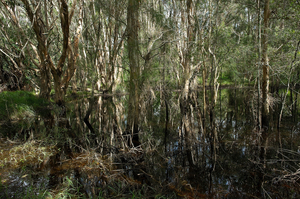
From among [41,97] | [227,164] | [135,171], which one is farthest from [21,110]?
[227,164]

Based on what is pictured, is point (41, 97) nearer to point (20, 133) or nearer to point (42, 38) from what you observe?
point (42, 38)

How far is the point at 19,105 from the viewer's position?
32.4 feet

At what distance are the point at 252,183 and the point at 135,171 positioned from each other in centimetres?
235

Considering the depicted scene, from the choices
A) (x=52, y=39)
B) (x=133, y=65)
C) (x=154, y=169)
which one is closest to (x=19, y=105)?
(x=52, y=39)

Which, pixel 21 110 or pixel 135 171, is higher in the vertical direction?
pixel 21 110

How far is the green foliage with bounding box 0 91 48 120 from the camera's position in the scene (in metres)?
8.91

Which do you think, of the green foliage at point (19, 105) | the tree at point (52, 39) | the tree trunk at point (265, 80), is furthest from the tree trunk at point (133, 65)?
the green foliage at point (19, 105)

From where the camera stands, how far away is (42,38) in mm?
8242

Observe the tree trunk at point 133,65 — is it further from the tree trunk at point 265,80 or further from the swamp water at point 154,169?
the tree trunk at point 265,80

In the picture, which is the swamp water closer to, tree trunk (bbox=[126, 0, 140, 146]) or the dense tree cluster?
tree trunk (bbox=[126, 0, 140, 146])

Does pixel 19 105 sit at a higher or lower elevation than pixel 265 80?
lower

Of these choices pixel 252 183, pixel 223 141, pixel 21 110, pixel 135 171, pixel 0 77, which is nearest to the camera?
pixel 252 183

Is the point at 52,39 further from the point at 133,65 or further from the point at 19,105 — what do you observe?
the point at 133,65

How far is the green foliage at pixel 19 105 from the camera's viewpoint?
8905mm
